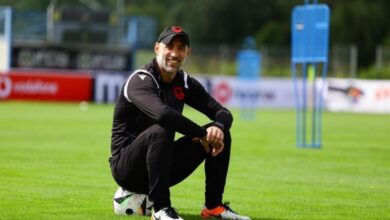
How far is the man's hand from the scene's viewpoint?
25.6 ft

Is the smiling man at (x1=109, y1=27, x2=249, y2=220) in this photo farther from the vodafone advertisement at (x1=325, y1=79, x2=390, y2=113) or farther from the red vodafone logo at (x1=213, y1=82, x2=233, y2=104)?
the red vodafone logo at (x1=213, y1=82, x2=233, y2=104)

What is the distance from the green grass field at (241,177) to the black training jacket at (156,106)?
852mm

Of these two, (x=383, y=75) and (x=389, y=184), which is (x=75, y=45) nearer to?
(x=383, y=75)

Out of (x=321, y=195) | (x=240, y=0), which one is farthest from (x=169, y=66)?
(x=240, y=0)

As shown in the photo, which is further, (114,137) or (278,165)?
(278,165)

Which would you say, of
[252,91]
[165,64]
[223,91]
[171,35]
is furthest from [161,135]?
[223,91]

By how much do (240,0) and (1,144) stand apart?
6292cm

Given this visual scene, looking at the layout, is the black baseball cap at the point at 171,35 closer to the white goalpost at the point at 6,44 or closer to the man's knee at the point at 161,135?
the man's knee at the point at 161,135

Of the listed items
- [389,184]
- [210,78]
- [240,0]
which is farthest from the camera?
[240,0]

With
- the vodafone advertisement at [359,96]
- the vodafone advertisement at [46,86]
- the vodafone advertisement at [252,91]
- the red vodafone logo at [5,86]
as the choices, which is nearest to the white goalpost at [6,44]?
the vodafone advertisement at [46,86]

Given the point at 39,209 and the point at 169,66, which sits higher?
the point at 169,66

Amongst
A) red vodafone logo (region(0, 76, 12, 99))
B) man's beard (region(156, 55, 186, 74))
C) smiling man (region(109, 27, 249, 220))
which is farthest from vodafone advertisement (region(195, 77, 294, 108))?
man's beard (region(156, 55, 186, 74))

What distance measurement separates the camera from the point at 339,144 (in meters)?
19.9

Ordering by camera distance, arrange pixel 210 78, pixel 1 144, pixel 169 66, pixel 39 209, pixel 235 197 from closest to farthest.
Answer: pixel 169 66
pixel 39 209
pixel 235 197
pixel 1 144
pixel 210 78
